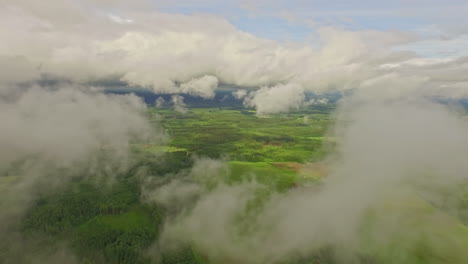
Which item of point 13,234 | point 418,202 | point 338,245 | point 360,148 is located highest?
point 360,148

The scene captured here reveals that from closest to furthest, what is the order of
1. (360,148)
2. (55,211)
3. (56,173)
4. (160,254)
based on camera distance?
(160,254) → (55,211) → (360,148) → (56,173)

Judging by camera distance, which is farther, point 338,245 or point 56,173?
point 56,173

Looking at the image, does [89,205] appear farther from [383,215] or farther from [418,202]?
[418,202]

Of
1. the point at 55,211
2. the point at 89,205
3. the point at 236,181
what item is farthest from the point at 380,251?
the point at 55,211

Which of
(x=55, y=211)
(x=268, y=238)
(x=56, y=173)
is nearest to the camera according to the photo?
(x=268, y=238)

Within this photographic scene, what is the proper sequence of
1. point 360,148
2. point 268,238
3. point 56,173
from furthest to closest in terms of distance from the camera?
point 56,173 < point 360,148 < point 268,238

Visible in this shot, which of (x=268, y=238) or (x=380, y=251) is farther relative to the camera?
(x=268, y=238)

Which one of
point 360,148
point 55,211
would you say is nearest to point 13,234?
point 55,211

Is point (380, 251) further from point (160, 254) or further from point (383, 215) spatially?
point (160, 254)

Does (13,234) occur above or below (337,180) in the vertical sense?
below
